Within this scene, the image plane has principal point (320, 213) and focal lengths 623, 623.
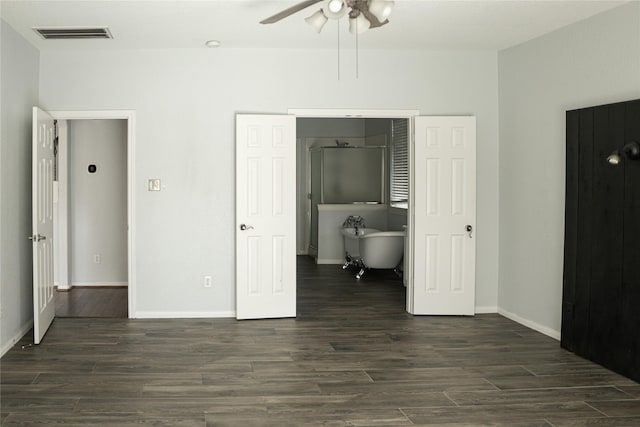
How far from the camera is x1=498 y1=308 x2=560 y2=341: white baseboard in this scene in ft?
17.7

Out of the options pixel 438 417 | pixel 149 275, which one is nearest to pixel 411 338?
pixel 438 417

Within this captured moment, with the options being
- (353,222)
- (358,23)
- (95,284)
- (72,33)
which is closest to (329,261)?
(353,222)

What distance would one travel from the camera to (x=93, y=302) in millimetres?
6852

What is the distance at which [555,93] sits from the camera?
5.35 meters

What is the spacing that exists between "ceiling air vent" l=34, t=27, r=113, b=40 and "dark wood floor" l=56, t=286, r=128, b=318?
8.74 ft

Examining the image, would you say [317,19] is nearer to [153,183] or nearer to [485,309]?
[153,183]

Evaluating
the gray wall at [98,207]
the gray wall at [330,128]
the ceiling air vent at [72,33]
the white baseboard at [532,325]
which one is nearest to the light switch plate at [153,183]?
the ceiling air vent at [72,33]

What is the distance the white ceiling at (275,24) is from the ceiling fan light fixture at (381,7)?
1.22 metres

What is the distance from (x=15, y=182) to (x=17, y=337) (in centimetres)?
130

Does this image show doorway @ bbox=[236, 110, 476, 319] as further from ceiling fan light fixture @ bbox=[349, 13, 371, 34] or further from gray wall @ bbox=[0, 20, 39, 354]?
ceiling fan light fixture @ bbox=[349, 13, 371, 34]

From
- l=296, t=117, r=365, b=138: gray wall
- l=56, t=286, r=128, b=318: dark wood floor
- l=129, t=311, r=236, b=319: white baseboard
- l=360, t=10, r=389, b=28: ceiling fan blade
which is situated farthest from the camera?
l=296, t=117, r=365, b=138: gray wall

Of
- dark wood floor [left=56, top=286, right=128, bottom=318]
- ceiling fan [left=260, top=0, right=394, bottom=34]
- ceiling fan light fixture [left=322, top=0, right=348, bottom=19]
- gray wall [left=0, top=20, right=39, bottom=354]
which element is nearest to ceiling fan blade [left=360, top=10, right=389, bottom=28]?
ceiling fan [left=260, top=0, right=394, bottom=34]

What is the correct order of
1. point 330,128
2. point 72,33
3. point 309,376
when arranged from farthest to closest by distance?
point 330,128 → point 72,33 → point 309,376

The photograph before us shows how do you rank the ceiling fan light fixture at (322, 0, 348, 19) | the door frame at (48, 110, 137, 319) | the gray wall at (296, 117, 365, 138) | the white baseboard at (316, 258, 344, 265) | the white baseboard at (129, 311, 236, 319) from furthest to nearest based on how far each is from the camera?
the gray wall at (296, 117, 365, 138), the white baseboard at (316, 258, 344, 265), the white baseboard at (129, 311, 236, 319), the door frame at (48, 110, 137, 319), the ceiling fan light fixture at (322, 0, 348, 19)
